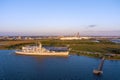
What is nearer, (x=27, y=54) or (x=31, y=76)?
(x=31, y=76)

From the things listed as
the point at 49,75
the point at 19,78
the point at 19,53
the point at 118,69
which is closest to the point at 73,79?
the point at 49,75

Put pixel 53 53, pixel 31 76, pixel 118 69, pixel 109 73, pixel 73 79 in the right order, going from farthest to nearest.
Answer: pixel 53 53 → pixel 118 69 → pixel 109 73 → pixel 31 76 → pixel 73 79

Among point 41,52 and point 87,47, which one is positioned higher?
point 41,52

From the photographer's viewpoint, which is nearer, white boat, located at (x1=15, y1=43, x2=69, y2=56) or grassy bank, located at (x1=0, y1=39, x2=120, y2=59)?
white boat, located at (x1=15, y1=43, x2=69, y2=56)

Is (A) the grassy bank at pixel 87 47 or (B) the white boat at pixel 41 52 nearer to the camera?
(B) the white boat at pixel 41 52

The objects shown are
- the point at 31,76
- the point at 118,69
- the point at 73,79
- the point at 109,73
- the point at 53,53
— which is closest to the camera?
the point at 73,79

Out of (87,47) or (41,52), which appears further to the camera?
(87,47)

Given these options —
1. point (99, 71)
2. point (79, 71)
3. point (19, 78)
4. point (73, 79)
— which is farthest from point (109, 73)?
point (19, 78)

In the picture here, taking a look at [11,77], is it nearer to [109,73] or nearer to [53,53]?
[109,73]

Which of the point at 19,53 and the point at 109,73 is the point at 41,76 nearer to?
the point at 109,73
